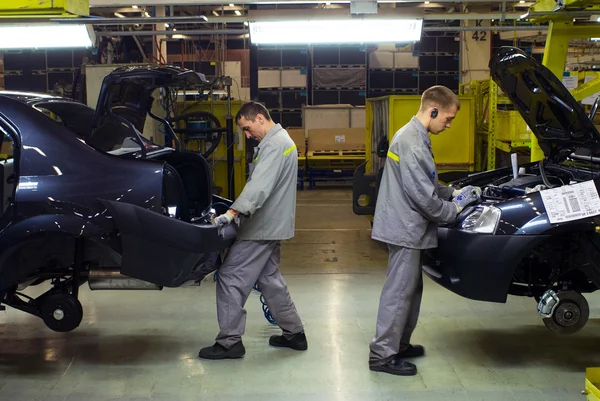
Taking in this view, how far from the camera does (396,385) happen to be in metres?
3.99

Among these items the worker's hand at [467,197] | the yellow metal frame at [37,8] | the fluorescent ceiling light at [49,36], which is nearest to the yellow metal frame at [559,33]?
the worker's hand at [467,197]

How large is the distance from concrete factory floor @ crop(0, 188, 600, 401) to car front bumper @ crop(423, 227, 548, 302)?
0.54m

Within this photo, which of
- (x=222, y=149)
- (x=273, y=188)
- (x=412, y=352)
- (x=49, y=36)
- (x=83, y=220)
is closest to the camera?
(x=83, y=220)

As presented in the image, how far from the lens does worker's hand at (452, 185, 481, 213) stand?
4402 millimetres

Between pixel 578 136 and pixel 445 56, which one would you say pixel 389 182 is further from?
pixel 445 56

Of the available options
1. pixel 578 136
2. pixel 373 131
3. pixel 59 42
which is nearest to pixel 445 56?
pixel 373 131

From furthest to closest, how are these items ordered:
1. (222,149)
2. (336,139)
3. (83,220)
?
1. (336,139)
2. (222,149)
3. (83,220)

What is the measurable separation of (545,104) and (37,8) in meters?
3.86

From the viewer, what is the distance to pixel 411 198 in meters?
3.99

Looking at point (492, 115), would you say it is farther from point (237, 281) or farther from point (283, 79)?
point (283, 79)

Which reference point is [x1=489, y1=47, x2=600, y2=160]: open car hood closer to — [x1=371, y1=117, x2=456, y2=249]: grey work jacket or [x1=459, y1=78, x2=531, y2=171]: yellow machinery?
[x1=371, y1=117, x2=456, y2=249]: grey work jacket

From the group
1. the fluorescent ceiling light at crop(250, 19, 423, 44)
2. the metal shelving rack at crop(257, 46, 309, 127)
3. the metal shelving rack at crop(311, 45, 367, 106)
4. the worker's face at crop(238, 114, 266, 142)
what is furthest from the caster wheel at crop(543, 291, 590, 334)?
the metal shelving rack at crop(257, 46, 309, 127)

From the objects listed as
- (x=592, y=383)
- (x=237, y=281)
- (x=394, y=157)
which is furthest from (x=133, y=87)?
(x=592, y=383)

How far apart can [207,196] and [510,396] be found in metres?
2.43
